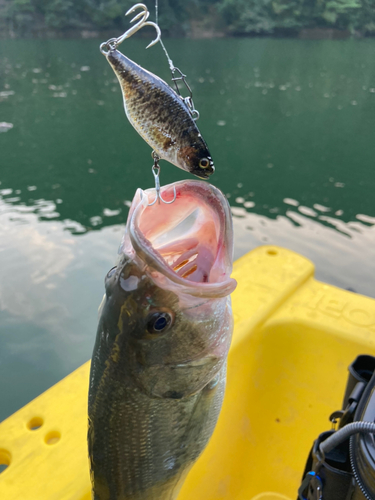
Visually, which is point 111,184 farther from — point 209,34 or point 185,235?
point 209,34

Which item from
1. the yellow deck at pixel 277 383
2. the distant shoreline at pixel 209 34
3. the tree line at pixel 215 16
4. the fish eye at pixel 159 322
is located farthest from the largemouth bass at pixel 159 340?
the distant shoreline at pixel 209 34

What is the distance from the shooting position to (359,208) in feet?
24.3

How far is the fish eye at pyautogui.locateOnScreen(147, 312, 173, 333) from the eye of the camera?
105 centimetres

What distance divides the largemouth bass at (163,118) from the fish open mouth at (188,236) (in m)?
0.16

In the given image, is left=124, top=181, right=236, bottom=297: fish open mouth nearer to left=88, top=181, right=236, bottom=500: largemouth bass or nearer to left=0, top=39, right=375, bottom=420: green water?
left=88, top=181, right=236, bottom=500: largemouth bass

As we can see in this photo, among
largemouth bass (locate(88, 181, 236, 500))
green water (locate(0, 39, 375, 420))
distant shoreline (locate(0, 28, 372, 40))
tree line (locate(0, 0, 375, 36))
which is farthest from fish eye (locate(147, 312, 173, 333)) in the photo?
distant shoreline (locate(0, 28, 372, 40))

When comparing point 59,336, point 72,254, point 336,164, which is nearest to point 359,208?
point 336,164

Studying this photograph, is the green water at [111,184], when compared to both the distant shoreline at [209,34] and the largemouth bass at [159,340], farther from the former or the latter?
the distant shoreline at [209,34]

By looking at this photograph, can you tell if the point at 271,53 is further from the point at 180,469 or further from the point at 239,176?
the point at 180,469

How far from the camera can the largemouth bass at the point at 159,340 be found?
3.46 feet

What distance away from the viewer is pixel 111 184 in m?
8.07

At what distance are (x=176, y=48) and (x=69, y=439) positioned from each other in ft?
93.5

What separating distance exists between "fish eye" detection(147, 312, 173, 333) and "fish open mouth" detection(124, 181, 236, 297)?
8cm

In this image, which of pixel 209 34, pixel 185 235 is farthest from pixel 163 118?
pixel 209 34
